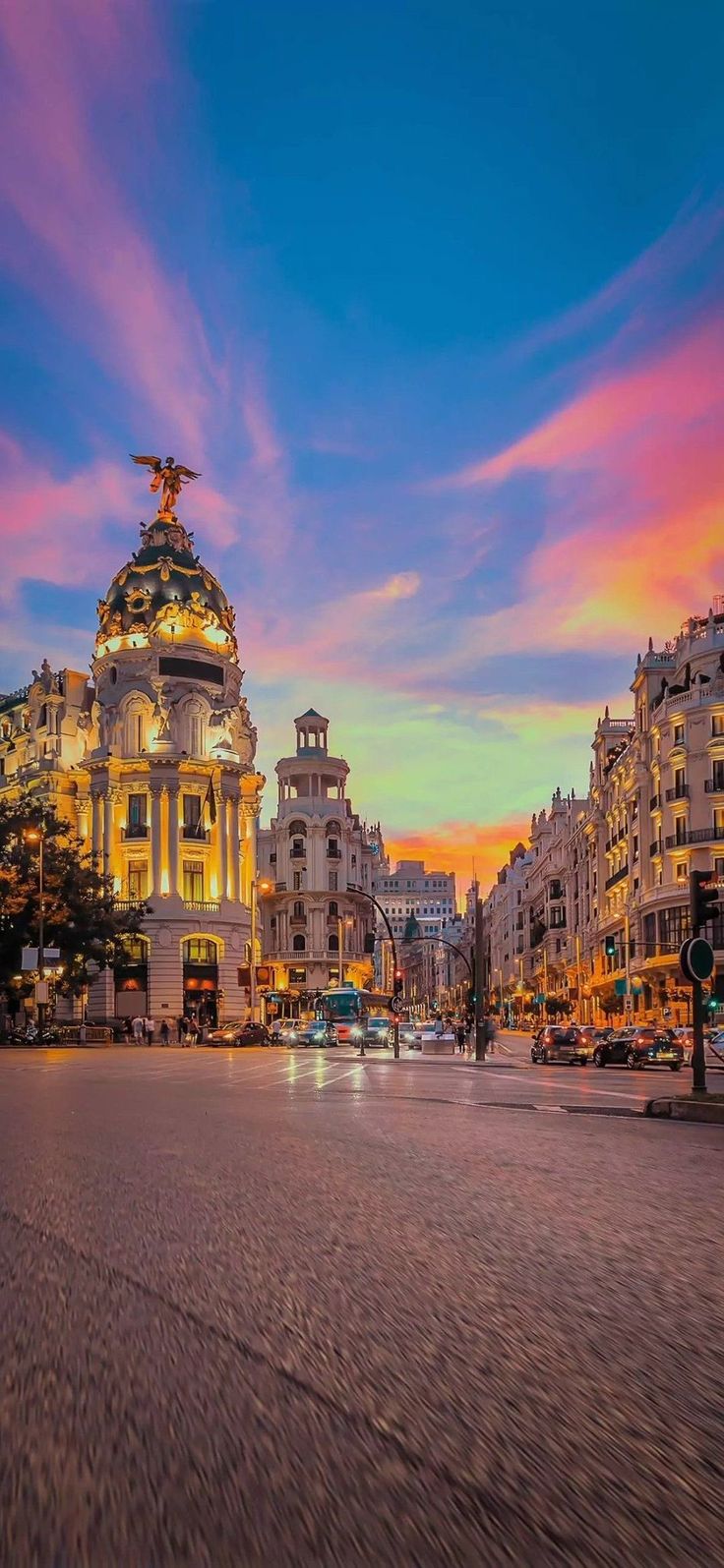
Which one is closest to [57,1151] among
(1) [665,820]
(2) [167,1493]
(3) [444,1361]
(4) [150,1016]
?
(3) [444,1361]

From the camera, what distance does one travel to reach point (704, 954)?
1870 centimetres

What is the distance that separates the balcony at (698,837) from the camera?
67.8 meters

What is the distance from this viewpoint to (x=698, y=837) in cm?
6862

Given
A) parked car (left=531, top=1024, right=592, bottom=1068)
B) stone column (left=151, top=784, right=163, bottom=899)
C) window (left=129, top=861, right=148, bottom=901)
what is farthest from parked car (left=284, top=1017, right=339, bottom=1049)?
parked car (left=531, top=1024, right=592, bottom=1068)

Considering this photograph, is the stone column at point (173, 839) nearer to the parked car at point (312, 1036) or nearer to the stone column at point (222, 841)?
the stone column at point (222, 841)

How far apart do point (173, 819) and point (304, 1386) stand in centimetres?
8504

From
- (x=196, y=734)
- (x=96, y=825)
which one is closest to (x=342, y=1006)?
(x=96, y=825)

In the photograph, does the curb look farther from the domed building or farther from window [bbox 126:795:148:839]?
window [bbox 126:795:148:839]

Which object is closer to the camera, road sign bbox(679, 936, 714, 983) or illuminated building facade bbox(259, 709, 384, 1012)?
road sign bbox(679, 936, 714, 983)

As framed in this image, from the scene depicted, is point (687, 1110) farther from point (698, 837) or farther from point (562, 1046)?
point (698, 837)

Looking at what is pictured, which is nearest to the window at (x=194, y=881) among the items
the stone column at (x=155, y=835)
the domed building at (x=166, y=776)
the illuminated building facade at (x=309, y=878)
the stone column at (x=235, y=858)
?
the domed building at (x=166, y=776)

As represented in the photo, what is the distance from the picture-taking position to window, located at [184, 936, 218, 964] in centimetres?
8606

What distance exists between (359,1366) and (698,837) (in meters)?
67.0

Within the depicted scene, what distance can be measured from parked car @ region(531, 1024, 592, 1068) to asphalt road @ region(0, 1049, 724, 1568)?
38283 mm
